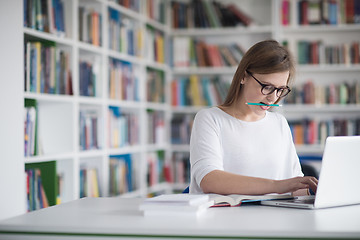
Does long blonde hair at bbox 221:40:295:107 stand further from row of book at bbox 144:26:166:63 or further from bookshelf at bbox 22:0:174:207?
row of book at bbox 144:26:166:63

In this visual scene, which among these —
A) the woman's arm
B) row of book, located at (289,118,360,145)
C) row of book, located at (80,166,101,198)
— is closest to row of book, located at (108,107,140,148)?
row of book, located at (80,166,101,198)

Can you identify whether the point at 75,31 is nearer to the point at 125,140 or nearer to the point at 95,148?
the point at 95,148

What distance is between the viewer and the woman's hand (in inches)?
64.6

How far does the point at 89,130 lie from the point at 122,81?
62 cm

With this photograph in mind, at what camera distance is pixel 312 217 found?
55.3 inches

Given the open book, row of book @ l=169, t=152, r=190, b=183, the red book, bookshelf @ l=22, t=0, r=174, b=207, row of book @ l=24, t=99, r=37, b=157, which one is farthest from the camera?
row of book @ l=169, t=152, r=190, b=183

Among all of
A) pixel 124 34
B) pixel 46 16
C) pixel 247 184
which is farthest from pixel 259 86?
pixel 124 34

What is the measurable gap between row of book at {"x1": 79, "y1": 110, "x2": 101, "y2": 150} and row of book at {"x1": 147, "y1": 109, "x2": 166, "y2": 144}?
0.86 metres

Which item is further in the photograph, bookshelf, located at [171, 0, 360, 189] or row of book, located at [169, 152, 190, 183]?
row of book, located at [169, 152, 190, 183]

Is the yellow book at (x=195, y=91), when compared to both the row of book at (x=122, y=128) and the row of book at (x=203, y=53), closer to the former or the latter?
the row of book at (x=203, y=53)

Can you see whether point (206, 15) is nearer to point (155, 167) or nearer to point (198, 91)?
point (198, 91)

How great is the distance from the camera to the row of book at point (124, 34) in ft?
12.1

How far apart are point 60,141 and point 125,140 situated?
0.87m

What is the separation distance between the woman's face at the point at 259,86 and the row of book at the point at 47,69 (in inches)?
48.3
